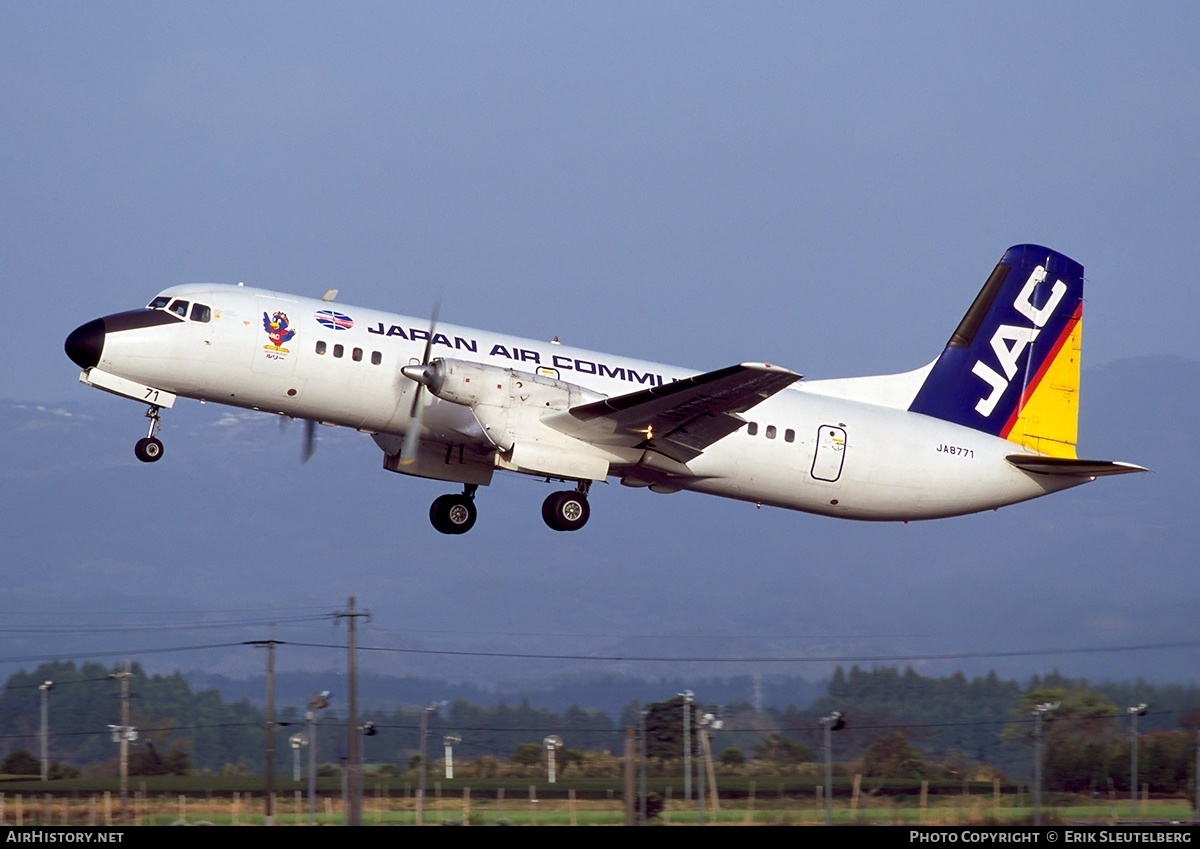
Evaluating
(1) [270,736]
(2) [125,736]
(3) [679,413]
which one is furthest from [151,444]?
(3) [679,413]

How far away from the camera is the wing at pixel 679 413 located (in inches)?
666

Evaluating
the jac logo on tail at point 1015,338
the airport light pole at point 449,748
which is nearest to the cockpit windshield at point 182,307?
the airport light pole at point 449,748

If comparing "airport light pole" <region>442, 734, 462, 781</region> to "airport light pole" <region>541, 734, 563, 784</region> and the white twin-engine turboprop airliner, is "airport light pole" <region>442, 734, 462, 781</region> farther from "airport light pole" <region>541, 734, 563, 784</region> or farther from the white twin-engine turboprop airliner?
the white twin-engine turboprop airliner

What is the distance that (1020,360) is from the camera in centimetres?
2214

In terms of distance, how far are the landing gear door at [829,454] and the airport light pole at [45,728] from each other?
1064 cm

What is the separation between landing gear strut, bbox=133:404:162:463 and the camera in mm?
18156

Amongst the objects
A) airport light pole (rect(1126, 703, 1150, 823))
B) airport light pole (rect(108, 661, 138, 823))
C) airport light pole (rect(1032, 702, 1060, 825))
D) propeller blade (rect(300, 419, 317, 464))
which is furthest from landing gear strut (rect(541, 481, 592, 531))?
airport light pole (rect(1126, 703, 1150, 823))

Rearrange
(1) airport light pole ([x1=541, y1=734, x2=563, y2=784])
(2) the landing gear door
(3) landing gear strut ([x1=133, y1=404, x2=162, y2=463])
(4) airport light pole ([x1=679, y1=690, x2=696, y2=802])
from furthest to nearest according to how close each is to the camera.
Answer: (2) the landing gear door, (3) landing gear strut ([x1=133, y1=404, x2=162, y2=463]), (1) airport light pole ([x1=541, y1=734, x2=563, y2=784]), (4) airport light pole ([x1=679, y1=690, x2=696, y2=802])

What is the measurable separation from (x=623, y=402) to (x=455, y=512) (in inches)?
156

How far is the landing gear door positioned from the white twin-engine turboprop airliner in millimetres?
20

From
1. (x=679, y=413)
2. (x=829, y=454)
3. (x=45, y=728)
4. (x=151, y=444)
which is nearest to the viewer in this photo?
(x=679, y=413)

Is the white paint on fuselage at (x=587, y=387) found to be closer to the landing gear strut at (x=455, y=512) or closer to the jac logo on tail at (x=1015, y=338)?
the jac logo on tail at (x=1015, y=338)

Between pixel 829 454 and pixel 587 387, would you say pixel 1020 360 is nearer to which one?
pixel 829 454
